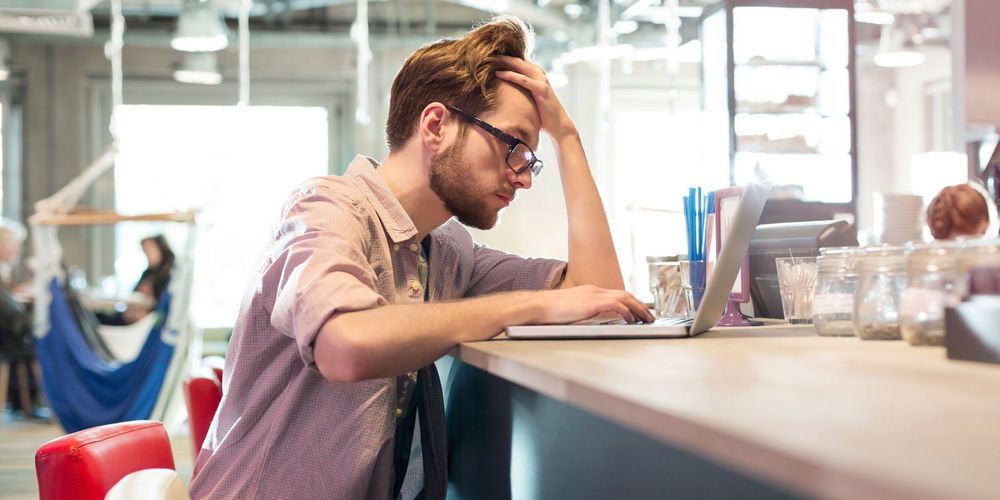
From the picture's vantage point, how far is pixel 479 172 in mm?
2006

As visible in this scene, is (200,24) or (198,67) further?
(198,67)

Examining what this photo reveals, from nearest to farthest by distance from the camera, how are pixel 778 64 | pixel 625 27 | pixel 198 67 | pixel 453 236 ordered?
1. pixel 453 236
2. pixel 778 64
3. pixel 198 67
4. pixel 625 27

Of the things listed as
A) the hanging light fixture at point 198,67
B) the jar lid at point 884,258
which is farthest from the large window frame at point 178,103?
the jar lid at point 884,258

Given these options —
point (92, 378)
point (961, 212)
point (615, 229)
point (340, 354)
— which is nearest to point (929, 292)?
point (340, 354)

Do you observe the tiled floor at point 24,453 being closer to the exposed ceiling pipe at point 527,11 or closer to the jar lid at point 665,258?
the jar lid at point 665,258

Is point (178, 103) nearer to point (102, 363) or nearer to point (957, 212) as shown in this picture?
point (102, 363)

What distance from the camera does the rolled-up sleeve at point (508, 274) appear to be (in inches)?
88.8

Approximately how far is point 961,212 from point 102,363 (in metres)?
5.32

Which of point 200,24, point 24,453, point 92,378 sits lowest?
point 24,453

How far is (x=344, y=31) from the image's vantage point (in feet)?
33.6

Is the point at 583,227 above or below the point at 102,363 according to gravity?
above

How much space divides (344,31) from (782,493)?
32.2ft

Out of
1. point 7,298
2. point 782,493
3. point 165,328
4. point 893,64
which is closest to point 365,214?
point 782,493

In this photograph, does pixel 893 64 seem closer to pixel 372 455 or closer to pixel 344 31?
pixel 344 31
